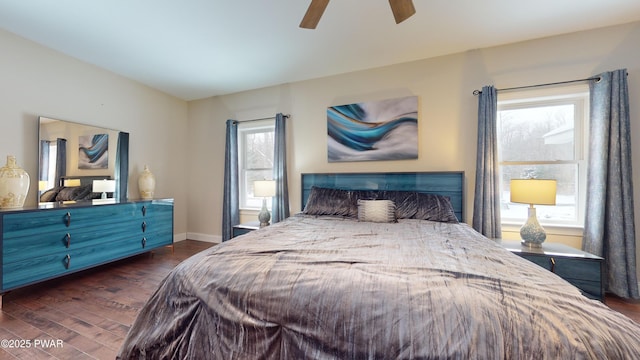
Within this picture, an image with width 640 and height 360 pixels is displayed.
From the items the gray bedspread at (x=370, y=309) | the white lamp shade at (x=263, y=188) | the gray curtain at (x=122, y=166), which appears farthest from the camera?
the gray curtain at (x=122, y=166)

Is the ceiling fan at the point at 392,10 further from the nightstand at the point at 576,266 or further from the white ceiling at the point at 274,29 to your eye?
the nightstand at the point at 576,266

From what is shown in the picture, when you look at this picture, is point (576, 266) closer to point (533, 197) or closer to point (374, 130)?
point (533, 197)

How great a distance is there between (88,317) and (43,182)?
1840 millimetres

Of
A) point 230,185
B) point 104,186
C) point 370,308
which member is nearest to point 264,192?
point 230,185

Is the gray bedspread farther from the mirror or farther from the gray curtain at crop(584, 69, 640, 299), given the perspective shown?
Answer: the mirror

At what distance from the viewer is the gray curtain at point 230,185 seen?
12.5 feet

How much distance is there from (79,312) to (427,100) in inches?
156

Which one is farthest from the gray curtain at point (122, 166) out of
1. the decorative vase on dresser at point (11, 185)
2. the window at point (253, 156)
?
the window at point (253, 156)

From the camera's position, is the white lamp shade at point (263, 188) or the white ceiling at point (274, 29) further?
the white lamp shade at point (263, 188)

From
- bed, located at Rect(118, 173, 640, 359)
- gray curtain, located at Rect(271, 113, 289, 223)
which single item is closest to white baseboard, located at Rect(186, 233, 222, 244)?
gray curtain, located at Rect(271, 113, 289, 223)

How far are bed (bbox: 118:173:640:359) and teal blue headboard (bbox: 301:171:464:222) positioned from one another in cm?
137

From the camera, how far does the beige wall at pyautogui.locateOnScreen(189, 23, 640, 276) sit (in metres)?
2.42

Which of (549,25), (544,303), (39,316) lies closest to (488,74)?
(549,25)

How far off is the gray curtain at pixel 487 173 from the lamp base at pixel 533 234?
29 centimetres
